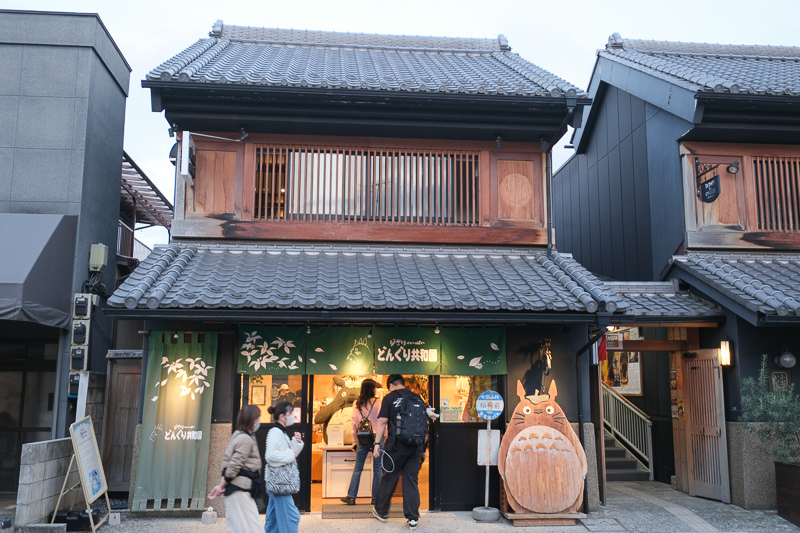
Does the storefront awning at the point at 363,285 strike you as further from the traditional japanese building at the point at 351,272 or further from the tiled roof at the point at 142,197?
the tiled roof at the point at 142,197

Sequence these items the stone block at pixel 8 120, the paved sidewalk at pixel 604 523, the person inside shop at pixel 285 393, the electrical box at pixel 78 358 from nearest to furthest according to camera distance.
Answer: the paved sidewalk at pixel 604 523 < the person inside shop at pixel 285 393 < the electrical box at pixel 78 358 < the stone block at pixel 8 120

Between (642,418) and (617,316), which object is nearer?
(617,316)

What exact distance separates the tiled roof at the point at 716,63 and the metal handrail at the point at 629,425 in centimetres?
698

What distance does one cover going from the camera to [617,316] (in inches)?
388

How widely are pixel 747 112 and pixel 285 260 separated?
8.44 meters

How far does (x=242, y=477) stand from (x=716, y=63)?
13812mm

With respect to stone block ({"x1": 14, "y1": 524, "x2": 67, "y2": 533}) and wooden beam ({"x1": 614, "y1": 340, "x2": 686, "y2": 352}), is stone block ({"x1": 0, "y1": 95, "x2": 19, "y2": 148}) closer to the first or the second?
stone block ({"x1": 14, "y1": 524, "x2": 67, "y2": 533})

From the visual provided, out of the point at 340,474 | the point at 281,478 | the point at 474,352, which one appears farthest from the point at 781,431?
the point at 281,478

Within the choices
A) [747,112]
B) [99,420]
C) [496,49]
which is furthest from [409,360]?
[496,49]

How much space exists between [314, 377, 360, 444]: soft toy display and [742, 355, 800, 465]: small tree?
20.8 feet

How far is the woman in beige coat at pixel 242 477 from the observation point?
690cm

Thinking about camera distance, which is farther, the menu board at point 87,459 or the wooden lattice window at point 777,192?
the wooden lattice window at point 777,192

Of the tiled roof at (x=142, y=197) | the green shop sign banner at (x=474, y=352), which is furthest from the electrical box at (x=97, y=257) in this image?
the green shop sign banner at (x=474, y=352)

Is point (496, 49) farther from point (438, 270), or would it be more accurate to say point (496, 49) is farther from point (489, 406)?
point (489, 406)
